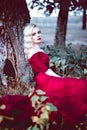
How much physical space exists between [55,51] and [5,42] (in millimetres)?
4393

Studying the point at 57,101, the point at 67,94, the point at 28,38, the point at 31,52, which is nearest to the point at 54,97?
the point at 57,101

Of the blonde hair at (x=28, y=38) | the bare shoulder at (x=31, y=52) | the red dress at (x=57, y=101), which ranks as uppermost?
the blonde hair at (x=28, y=38)

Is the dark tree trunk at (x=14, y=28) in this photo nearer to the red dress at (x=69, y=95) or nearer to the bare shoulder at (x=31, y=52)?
the bare shoulder at (x=31, y=52)

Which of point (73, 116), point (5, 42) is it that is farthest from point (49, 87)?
point (5, 42)

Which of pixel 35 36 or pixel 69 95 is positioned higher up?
pixel 35 36

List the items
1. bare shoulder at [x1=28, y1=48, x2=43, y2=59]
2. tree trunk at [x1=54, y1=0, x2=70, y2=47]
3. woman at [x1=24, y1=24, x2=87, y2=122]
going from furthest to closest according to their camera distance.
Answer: tree trunk at [x1=54, y1=0, x2=70, y2=47], bare shoulder at [x1=28, y1=48, x2=43, y2=59], woman at [x1=24, y1=24, x2=87, y2=122]

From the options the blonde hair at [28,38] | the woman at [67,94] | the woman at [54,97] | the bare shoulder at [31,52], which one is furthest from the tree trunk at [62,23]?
the woman at [67,94]

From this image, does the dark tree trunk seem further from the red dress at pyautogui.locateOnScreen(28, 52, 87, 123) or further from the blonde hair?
the red dress at pyautogui.locateOnScreen(28, 52, 87, 123)

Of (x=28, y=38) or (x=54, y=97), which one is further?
(x=28, y=38)

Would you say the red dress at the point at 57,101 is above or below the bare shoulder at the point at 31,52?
below

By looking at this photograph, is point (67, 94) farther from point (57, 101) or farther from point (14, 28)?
point (14, 28)

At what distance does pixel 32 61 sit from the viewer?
4.96 meters

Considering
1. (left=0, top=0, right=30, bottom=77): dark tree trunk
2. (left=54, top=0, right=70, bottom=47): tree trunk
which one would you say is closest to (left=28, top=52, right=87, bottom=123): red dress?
(left=0, top=0, right=30, bottom=77): dark tree trunk

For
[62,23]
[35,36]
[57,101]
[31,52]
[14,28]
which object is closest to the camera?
[57,101]
